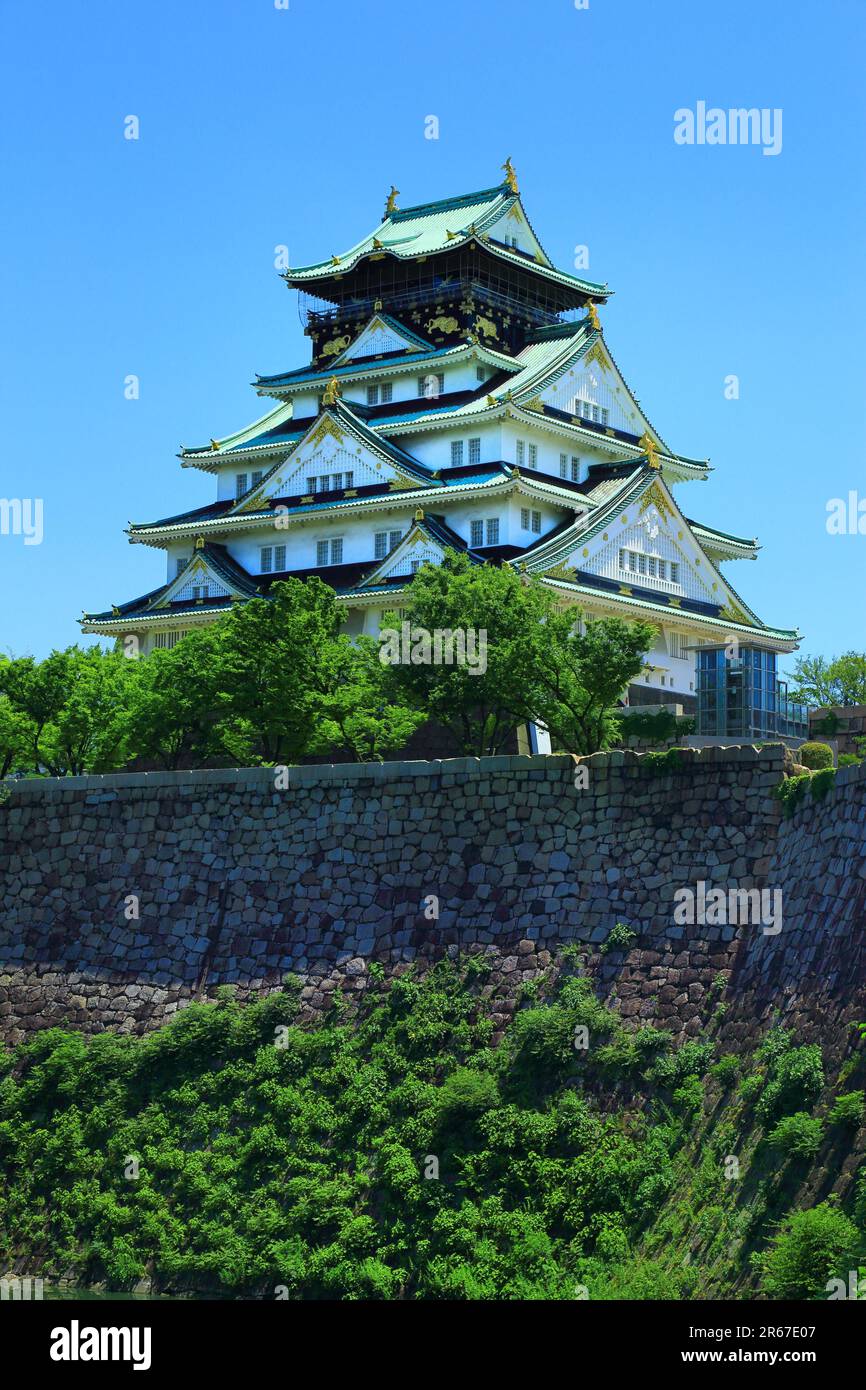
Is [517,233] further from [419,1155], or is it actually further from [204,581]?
[419,1155]

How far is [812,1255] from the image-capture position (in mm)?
23547

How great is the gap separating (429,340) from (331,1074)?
31921 mm

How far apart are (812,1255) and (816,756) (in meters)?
14.6

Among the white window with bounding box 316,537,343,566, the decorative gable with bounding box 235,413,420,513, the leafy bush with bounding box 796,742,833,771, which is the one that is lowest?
the leafy bush with bounding box 796,742,833,771

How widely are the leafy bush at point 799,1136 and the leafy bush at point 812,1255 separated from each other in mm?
1190

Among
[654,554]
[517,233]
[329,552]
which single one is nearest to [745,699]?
[654,554]

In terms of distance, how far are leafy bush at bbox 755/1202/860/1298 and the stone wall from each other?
11.5 feet

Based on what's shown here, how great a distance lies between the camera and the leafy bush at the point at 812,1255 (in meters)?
23.3

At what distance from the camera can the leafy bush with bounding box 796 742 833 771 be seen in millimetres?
36672

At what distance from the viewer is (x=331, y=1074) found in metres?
33.9

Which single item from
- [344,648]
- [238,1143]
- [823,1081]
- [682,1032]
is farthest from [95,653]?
[823,1081]

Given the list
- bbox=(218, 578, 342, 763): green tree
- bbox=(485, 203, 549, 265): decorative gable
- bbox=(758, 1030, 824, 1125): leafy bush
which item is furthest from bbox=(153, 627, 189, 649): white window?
bbox=(758, 1030, 824, 1125): leafy bush

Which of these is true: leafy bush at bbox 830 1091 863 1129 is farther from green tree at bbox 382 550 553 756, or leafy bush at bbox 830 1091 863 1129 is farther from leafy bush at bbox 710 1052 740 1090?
green tree at bbox 382 550 553 756
